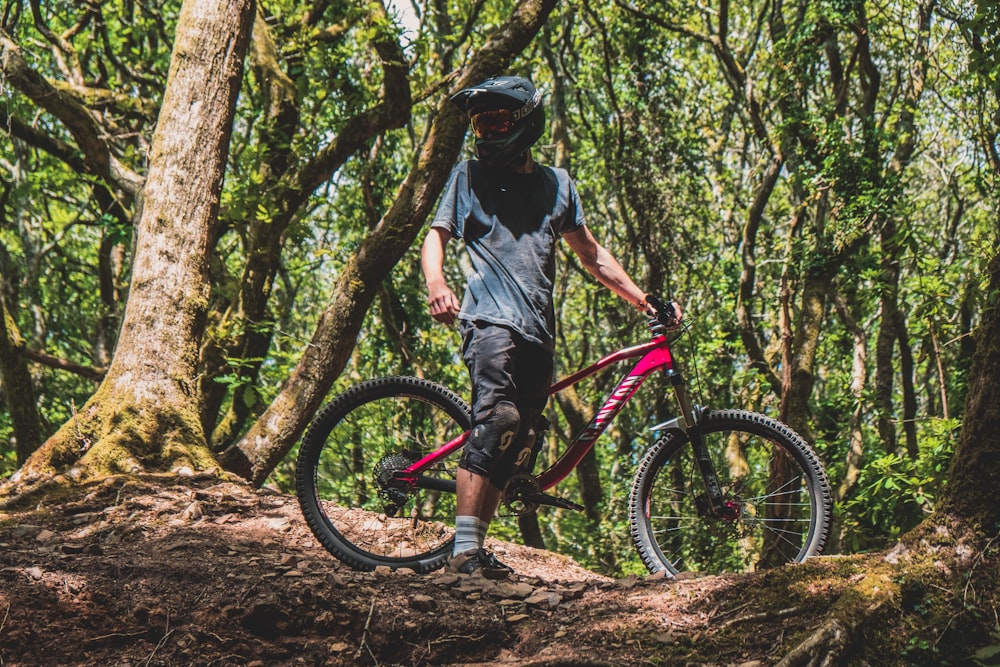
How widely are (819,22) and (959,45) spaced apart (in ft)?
12.2

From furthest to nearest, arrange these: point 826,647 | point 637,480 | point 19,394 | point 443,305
Answer: 1. point 19,394
2. point 637,480
3. point 443,305
4. point 826,647

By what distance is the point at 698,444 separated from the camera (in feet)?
13.0

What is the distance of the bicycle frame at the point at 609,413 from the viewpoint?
13.0 ft

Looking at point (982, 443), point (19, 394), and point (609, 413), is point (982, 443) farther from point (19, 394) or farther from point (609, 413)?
point (19, 394)

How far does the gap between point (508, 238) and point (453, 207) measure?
0.30m

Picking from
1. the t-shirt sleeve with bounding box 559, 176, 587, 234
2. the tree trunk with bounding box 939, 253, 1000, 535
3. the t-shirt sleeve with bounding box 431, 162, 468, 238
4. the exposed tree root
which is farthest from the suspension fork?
the exposed tree root

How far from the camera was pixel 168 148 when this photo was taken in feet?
17.3

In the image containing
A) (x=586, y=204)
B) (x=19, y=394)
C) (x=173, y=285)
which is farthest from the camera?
(x=586, y=204)

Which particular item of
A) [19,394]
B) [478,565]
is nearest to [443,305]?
[478,565]

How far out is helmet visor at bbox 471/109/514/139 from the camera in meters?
3.65

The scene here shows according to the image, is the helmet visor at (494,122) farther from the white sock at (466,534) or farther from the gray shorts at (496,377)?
the white sock at (466,534)

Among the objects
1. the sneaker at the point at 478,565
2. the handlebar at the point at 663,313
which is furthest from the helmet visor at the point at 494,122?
the sneaker at the point at 478,565

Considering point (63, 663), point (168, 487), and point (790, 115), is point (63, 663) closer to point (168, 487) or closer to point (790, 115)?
point (168, 487)

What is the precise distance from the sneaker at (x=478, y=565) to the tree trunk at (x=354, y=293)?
244 cm
